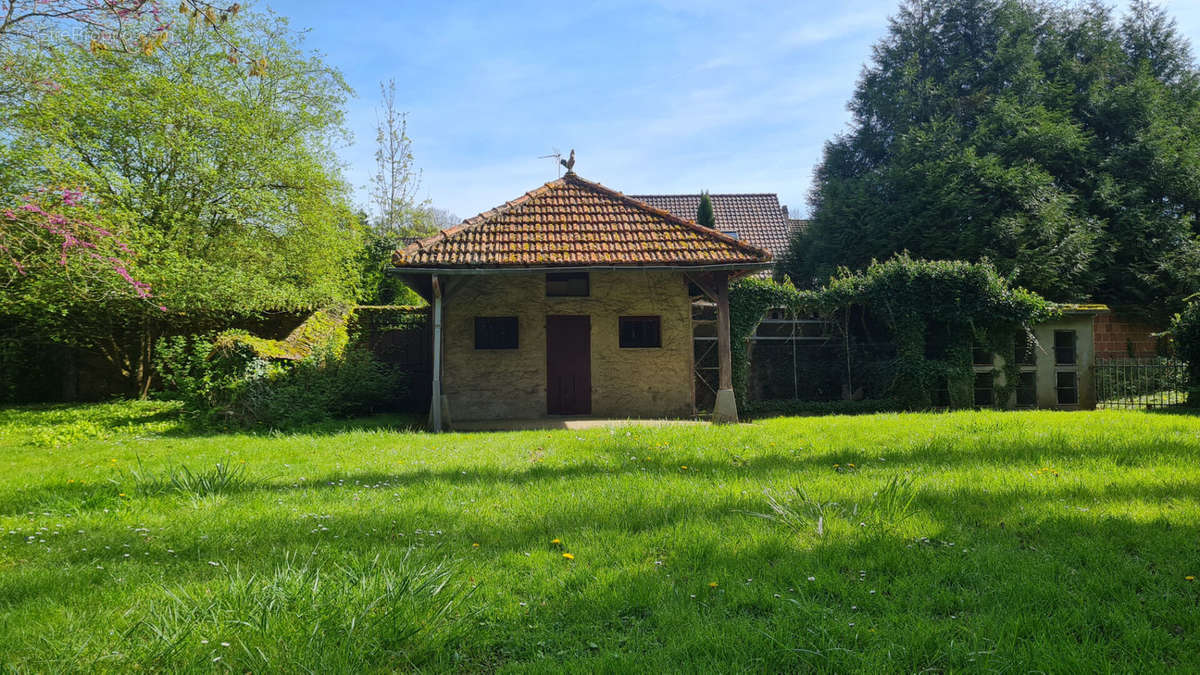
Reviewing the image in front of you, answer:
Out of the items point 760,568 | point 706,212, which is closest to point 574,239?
point 760,568

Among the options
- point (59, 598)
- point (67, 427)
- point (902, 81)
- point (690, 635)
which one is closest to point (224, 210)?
point (67, 427)

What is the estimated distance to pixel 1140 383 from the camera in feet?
41.9

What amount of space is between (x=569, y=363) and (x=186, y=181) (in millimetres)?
10403

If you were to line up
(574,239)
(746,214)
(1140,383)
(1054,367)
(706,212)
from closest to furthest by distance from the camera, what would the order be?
(574,239), (1140,383), (1054,367), (706,212), (746,214)

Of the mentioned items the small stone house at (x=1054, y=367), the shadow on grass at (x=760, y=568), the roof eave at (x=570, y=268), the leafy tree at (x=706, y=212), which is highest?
the leafy tree at (x=706, y=212)

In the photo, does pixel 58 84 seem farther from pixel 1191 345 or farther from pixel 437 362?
pixel 1191 345

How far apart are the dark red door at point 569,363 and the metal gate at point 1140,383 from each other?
11.4m

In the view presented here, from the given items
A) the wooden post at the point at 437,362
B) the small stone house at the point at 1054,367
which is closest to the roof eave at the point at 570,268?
the wooden post at the point at 437,362

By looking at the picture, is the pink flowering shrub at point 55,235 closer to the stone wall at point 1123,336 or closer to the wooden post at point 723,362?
the wooden post at point 723,362

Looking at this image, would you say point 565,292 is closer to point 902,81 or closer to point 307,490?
point 307,490

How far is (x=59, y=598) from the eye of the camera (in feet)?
9.77

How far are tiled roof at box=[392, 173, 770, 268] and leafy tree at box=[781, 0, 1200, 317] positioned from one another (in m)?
11.0

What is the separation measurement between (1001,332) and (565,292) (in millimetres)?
10007

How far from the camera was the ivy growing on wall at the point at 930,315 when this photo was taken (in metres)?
13.2
